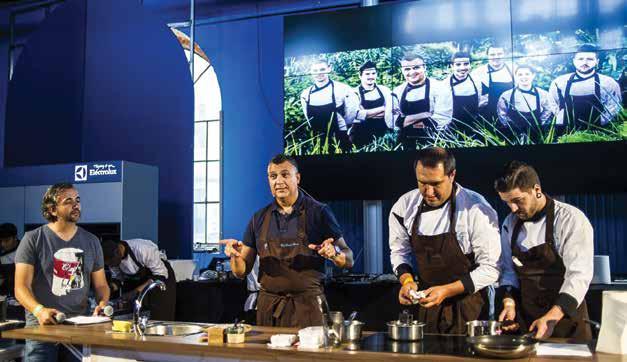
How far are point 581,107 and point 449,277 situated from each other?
4.48 meters

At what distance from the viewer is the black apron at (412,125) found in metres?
7.39

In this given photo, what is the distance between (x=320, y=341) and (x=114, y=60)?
6.70m

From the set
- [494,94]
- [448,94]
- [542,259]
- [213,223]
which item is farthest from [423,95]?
[542,259]

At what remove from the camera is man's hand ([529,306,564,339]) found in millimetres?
2676

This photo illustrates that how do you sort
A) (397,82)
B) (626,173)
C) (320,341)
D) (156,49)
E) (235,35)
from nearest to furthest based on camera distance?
(320,341) → (626,173) → (397,82) → (156,49) → (235,35)

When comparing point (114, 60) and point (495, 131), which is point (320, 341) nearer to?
point (495, 131)

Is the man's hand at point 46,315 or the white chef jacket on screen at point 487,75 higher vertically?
the white chef jacket on screen at point 487,75

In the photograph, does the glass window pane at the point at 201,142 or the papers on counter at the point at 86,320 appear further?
the glass window pane at the point at 201,142

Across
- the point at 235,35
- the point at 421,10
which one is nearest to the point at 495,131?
the point at 421,10

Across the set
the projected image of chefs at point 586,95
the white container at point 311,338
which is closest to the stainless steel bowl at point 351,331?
the white container at point 311,338

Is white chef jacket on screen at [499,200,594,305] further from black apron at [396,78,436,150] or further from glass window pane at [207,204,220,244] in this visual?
glass window pane at [207,204,220,244]

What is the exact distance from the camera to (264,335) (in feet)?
9.48

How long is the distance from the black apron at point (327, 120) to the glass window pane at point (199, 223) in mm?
2317

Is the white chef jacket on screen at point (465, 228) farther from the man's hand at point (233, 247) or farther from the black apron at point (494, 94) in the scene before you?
the black apron at point (494, 94)
